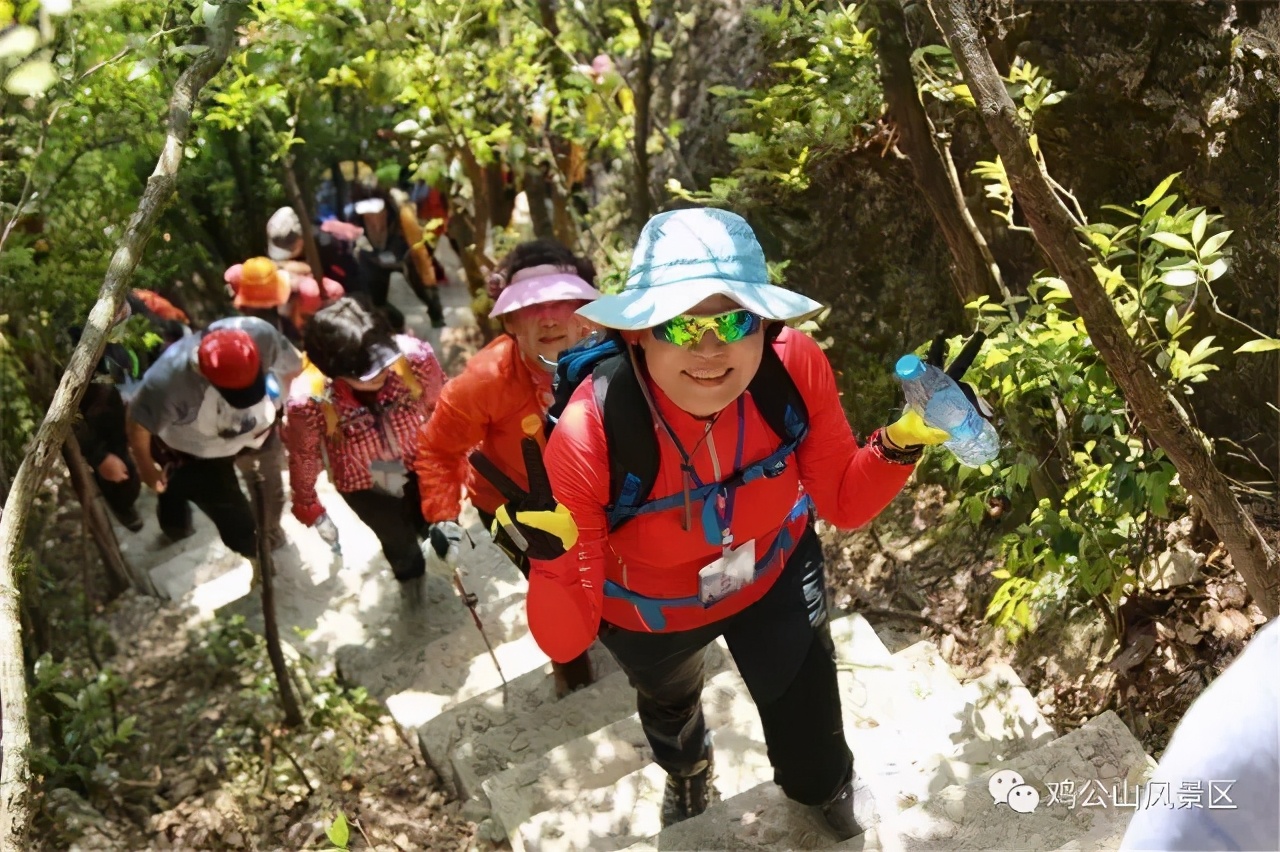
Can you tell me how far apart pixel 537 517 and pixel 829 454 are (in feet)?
2.57

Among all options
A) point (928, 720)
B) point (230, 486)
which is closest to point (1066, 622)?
point (928, 720)

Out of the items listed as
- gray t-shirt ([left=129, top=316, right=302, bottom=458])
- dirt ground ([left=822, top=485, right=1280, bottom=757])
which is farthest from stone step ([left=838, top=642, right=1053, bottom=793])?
gray t-shirt ([left=129, top=316, right=302, bottom=458])

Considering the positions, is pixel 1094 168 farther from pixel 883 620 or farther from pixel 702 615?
pixel 702 615

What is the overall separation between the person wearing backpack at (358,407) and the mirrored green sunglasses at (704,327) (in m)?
2.26

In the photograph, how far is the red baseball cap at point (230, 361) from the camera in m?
4.83

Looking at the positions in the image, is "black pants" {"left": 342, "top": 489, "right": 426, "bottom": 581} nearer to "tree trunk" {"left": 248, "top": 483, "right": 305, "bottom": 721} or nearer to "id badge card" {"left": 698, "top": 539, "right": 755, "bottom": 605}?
"tree trunk" {"left": 248, "top": 483, "right": 305, "bottom": 721}

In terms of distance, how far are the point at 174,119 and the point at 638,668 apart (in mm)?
1861

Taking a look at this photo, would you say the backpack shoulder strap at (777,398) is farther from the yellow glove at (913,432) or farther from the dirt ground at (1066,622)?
the dirt ground at (1066,622)

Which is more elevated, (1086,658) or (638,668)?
(638,668)

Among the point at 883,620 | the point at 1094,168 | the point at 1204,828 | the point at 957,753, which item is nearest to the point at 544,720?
the point at 883,620

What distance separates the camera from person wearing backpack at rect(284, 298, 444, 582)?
4582 mm

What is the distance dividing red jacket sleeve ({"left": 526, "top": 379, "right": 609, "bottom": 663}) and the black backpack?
4 centimetres

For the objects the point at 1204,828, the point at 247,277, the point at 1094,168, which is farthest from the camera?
the point at 247,277

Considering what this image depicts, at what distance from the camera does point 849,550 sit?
16.5 ft
